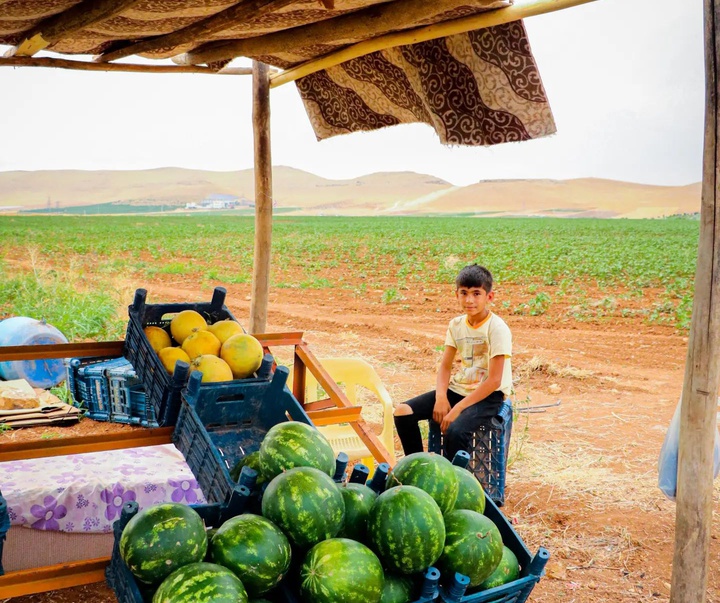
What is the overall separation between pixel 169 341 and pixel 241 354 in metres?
0.47

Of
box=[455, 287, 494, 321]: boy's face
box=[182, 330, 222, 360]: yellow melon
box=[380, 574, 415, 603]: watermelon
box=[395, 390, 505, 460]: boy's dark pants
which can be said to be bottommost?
box=[395, 390, 505, 460]: boy's dark pants

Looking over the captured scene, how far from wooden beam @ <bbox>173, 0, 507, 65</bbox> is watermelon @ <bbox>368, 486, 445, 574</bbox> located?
2.43 meters

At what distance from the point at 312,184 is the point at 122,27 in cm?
10487

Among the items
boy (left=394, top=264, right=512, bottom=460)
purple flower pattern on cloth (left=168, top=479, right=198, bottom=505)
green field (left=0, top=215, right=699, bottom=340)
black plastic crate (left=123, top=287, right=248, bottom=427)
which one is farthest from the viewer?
green field (left=0, top=215, right=699, bottom=340)

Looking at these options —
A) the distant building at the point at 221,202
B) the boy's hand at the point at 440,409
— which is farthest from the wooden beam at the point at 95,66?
the distant building at the point at 221,202

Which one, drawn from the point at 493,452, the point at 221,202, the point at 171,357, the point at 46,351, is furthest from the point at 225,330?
the point at 221,202

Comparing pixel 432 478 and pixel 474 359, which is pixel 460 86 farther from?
pixel 432 478

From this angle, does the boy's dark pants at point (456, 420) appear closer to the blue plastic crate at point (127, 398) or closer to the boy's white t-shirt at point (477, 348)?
the boy's white t-shirt at point (477, 348)

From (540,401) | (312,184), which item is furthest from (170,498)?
(312,184)

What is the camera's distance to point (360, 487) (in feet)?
6.66

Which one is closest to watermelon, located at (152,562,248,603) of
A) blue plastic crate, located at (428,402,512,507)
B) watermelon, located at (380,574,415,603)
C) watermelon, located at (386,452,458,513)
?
watermelon, located at (380,574,415,603)

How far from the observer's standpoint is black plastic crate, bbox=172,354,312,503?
2434 millimetres

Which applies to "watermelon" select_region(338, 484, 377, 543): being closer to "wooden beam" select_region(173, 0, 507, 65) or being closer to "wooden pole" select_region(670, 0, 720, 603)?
"wooden pole" select_region(670, 0, 720, 603)

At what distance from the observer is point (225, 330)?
10.1 ft
